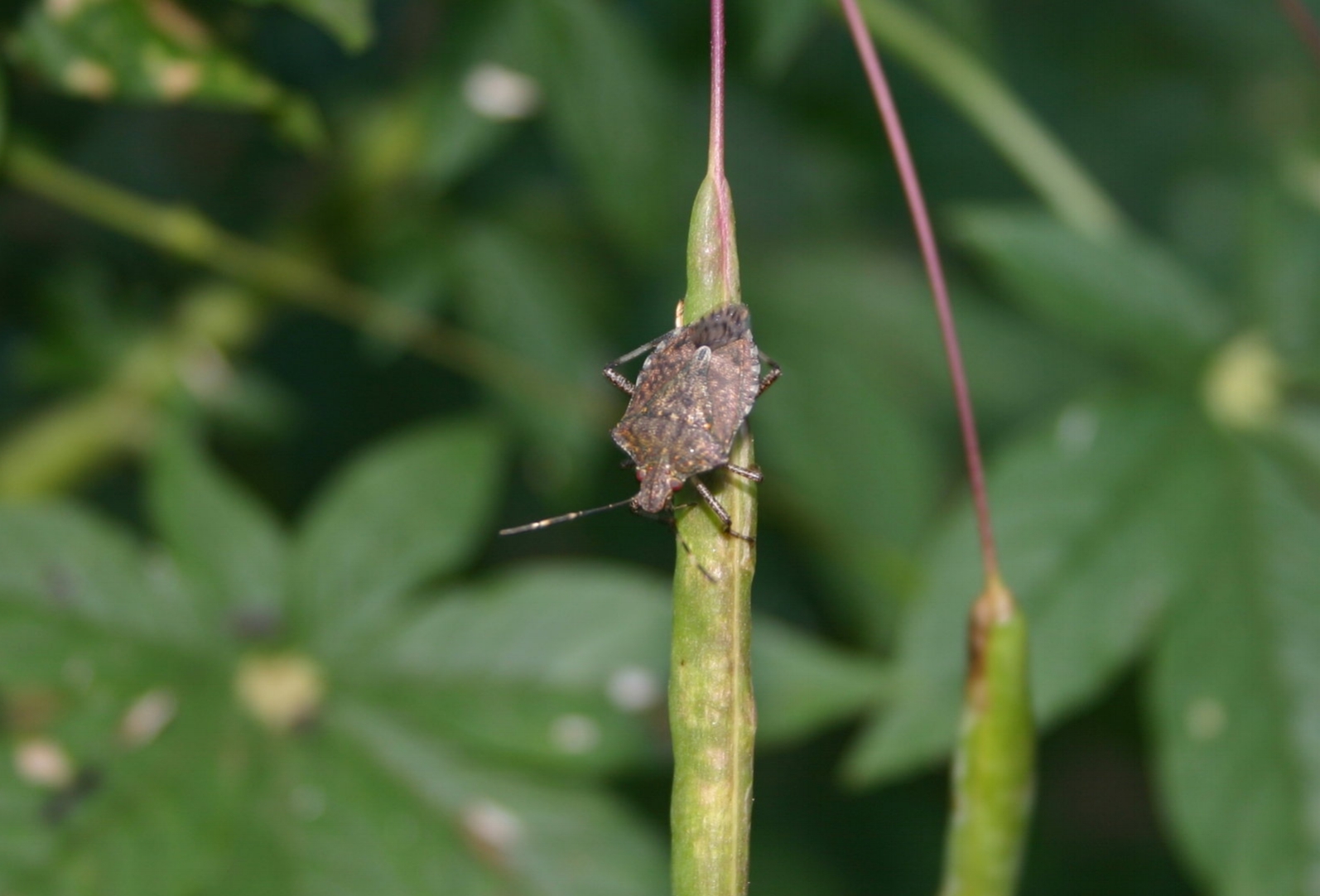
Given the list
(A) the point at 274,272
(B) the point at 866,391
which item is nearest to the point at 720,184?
(A) the point at 274,272

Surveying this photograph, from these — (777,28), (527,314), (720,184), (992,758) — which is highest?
(527,314)

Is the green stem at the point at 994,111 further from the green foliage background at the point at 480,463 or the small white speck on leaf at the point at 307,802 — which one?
the small white speck on leaf at the point at 307,802

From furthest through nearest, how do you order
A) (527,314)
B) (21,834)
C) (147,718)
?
(527,314) → (147,718) → (21,834)

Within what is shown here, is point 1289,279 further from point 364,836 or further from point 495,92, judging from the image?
point 364,836

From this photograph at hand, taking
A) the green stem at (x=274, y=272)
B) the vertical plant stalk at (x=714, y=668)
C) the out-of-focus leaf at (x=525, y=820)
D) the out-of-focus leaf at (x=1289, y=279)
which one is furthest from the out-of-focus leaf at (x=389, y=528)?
the out-of-focus leaf at (x=1289, y=279)

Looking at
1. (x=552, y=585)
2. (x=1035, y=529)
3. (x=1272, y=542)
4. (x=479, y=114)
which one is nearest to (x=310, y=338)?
(x=479, y=114)

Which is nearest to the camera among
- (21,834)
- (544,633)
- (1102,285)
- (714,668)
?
(714,668)
